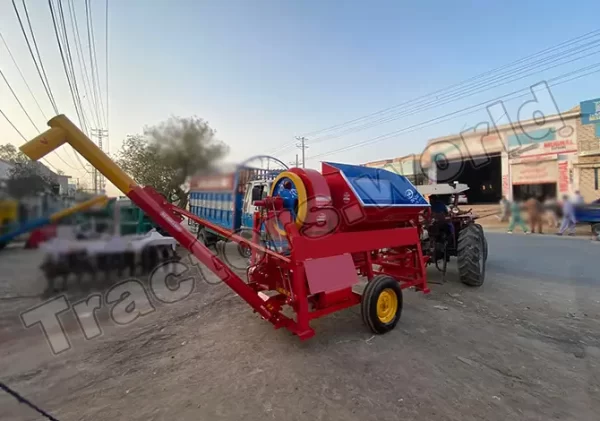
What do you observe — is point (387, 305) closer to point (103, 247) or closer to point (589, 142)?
point (589, 142)

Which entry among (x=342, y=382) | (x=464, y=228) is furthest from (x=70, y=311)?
(x=464, y=228)

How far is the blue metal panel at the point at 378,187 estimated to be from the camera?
389 centimetres

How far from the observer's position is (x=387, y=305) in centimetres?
394

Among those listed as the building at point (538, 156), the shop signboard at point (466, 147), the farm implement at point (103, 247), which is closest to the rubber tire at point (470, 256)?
the shop signboard at point (466, 147)

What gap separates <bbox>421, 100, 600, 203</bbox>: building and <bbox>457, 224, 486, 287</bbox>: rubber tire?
1923 mm

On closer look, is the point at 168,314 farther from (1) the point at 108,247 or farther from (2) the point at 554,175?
(2) the point at 554,175

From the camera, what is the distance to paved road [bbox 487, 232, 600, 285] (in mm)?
6371

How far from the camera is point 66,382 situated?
286 cm

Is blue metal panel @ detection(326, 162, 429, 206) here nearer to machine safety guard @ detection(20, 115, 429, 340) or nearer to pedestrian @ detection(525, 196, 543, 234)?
machine safety guard @ detection(20, 115, 429, 340)

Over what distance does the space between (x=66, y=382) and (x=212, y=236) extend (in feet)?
25.2

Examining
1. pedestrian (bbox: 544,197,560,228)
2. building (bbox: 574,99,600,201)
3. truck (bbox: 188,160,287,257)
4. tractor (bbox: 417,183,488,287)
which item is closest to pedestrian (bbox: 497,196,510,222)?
pedestrian (bbox: 544,197,560,228)

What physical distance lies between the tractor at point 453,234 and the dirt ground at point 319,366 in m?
0.90

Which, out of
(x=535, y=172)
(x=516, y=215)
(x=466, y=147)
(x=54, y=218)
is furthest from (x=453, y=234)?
(x=54, y=218)

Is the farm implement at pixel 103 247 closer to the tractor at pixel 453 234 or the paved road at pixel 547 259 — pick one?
the tractor at pixel 453 234
